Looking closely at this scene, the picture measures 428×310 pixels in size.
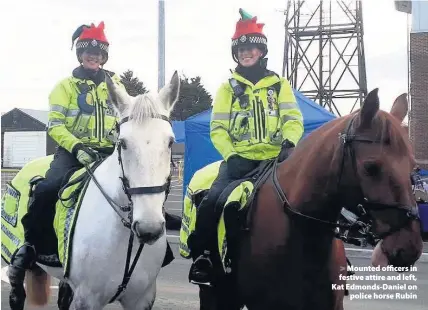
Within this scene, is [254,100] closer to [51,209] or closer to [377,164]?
[377,164]

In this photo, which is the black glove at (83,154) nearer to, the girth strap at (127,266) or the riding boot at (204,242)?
the girth strap at (127,266)

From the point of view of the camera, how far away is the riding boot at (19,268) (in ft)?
14.9

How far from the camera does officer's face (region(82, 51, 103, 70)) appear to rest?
15.5 ft

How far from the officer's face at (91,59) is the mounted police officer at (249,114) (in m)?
1.27

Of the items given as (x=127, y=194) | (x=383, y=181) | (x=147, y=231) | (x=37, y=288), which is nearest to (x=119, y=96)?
(x=127, y=194)

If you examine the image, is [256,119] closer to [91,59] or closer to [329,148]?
[329,148]

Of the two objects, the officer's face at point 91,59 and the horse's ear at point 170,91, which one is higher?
the officer's face at point 91,59

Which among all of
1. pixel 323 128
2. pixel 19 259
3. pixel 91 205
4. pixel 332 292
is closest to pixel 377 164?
pixel 323 128

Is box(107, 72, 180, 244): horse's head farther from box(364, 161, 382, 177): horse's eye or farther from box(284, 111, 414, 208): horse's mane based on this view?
box(364, 161, 382, 177): horse's eye

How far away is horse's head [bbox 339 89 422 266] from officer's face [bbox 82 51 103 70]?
268cm

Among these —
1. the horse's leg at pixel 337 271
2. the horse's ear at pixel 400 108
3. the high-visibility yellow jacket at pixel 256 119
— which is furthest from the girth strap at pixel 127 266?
the horse's ear at pixel 400 108

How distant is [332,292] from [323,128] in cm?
105

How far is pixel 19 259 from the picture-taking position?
4.54 meters

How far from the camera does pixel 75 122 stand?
468 centimetres
